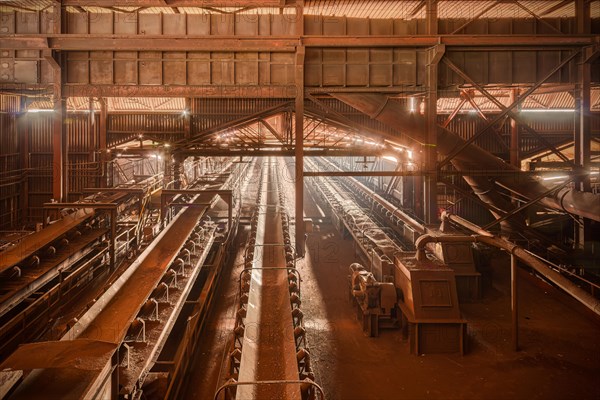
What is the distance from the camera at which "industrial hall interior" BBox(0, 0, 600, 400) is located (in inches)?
234

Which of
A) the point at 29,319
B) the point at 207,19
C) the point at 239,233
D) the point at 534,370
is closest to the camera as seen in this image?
the point at 534,370

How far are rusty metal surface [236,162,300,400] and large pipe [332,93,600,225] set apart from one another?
439cm

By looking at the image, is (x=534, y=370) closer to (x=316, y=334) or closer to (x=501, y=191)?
(x=316, y=334)

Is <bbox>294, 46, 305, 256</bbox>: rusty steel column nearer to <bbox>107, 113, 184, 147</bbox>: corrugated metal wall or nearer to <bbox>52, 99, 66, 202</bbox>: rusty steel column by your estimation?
<bbox>52, 99, 66, 202</bbox>: rusty steel column

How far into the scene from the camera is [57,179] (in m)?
10.9

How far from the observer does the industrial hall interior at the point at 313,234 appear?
5938 mm

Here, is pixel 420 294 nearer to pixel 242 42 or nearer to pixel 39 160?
pixel 242 42

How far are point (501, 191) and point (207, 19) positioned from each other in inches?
357

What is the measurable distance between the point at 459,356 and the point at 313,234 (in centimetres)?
922

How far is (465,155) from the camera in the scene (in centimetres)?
1109

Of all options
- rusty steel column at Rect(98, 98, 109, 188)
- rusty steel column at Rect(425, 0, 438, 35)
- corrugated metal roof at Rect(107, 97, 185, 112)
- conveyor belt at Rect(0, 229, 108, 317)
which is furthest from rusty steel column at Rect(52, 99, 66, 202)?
rusty steel column at Rect(425, 0, 438, 35)

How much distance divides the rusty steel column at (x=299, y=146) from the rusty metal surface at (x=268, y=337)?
6.06 feet

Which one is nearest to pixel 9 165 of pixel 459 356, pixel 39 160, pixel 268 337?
pixel 39 160

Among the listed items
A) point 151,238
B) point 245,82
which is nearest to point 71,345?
point 151,238
